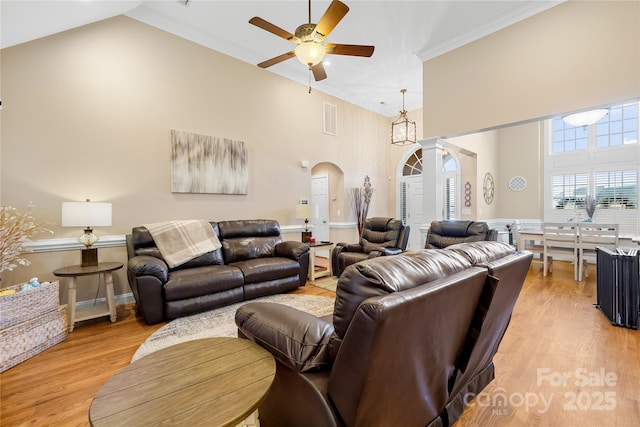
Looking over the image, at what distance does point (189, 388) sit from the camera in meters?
0.99

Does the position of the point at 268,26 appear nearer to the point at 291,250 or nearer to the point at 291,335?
the point at 291,250

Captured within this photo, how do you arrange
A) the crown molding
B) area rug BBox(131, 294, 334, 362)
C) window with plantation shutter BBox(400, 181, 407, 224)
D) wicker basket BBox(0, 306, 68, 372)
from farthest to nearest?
1. window with plantation shutter BBox(400, 181, 407, 224)
2. the crown molding
3. area rug BBox(131, 294, 334, 362)
4. wicker basket BBox(0, 306, 68, 372)

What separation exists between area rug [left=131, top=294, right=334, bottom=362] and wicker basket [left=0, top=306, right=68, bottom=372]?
2.53ft

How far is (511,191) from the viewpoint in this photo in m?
7.16

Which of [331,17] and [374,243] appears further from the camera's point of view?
[374,243]

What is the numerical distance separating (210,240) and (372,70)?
3969mm

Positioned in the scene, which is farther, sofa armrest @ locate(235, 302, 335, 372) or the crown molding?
the crown molding

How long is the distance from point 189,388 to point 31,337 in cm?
229

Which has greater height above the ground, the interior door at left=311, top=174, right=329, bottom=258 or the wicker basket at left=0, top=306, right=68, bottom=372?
the interior door at left=311, top=174, right=329, bottom=258

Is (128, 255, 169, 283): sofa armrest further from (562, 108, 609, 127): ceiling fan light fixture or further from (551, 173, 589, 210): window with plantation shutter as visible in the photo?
(551, 173, 589, 210): window with plantation shutter

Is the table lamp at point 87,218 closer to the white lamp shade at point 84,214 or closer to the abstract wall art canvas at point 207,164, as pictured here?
the white lamp shade at point 84,214

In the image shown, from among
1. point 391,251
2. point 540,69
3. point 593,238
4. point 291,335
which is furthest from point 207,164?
point 593,238

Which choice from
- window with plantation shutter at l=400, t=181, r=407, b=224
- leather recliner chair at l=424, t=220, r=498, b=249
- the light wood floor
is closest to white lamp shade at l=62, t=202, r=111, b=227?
the light wood floor

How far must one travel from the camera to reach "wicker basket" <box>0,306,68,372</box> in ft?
6.95
